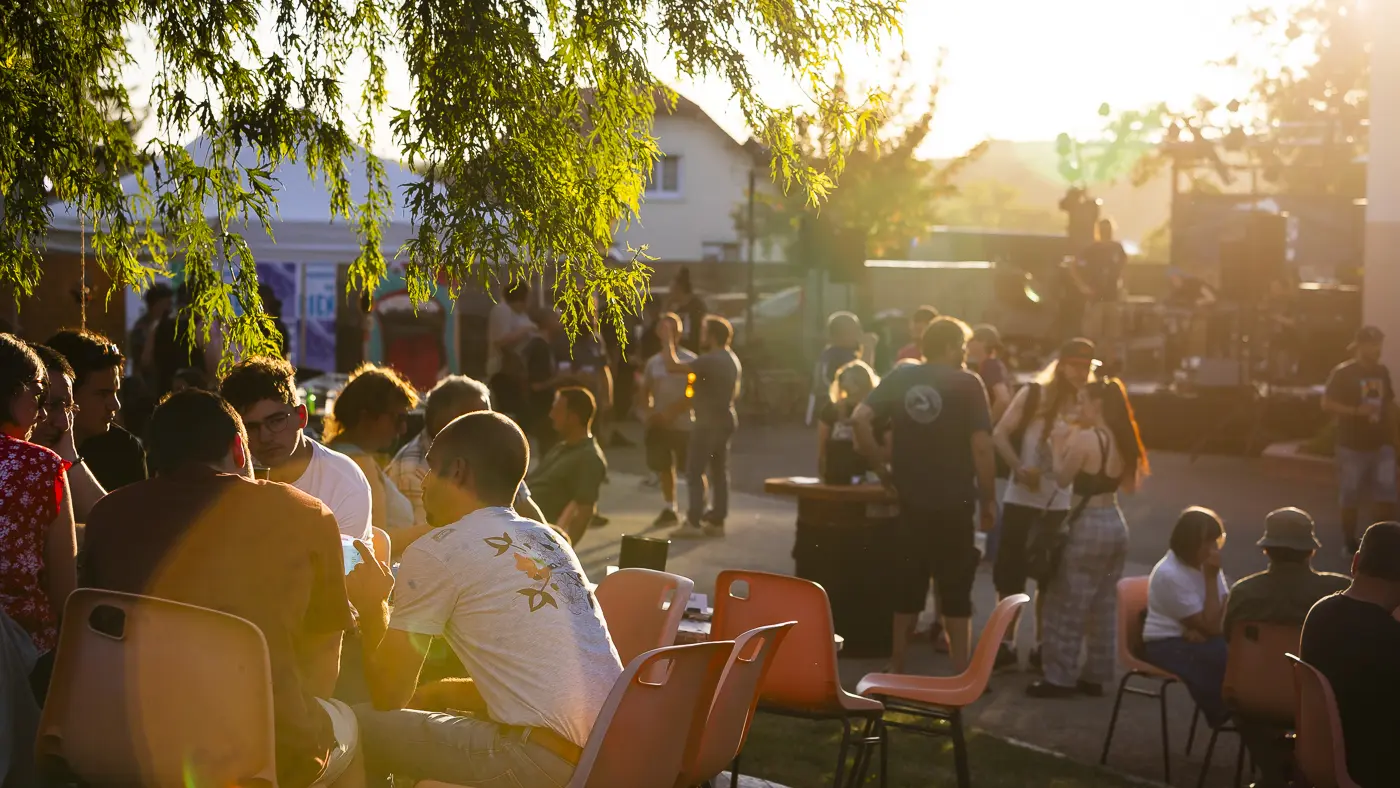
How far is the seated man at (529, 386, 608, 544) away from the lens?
869 cm

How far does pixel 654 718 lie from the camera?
165 inches

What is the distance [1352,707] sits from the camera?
206 inches

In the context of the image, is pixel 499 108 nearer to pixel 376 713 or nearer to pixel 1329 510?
pixel 376 713

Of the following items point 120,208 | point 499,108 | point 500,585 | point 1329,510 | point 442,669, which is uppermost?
point 499,108

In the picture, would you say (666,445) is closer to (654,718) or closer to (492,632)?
(654,718)

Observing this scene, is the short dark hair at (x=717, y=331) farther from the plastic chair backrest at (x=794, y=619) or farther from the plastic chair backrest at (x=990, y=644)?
the plastic chair backrest at (x=794, y=619)

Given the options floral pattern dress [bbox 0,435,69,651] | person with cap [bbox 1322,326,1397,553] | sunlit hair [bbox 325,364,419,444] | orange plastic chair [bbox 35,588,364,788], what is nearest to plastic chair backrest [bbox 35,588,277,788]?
orange plastic chair [bbox 35,588,364,788]

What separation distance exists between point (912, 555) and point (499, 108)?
3905 mm

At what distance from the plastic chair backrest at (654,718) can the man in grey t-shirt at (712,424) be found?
8.54 metres

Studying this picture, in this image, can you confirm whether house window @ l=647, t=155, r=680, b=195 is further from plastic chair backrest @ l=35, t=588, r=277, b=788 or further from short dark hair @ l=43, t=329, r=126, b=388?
plastic chair backrest @ l=35, t=588, r=277, b=788

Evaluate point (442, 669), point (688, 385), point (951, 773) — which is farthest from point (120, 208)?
point (688, 385)

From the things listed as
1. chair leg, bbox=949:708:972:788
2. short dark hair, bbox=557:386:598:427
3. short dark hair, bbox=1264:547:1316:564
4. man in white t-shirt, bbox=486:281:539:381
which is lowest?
chair leg, bbox=949:708:972:788

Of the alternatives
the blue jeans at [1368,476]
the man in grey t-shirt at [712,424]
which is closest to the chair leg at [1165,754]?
the man in grey t-shirt at [712,424]

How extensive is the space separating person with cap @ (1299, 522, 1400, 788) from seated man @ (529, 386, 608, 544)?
4212mm
